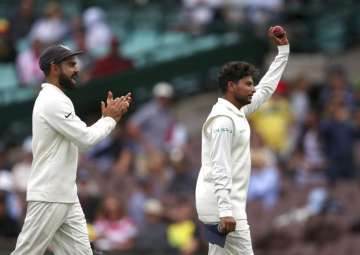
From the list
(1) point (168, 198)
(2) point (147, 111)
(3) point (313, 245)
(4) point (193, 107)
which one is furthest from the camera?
(4) point (193, 107)

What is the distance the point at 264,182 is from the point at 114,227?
1.94 metres

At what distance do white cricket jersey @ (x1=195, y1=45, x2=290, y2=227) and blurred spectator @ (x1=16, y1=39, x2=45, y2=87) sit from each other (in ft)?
32.7

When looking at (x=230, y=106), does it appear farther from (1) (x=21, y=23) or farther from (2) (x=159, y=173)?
(1) (x=21, y=23)

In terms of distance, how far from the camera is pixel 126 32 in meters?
20.9

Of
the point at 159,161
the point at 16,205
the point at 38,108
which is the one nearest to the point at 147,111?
the point at 159,161

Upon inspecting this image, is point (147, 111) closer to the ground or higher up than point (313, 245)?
higher up

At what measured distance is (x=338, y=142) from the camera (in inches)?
648

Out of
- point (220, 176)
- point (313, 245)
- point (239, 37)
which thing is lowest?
point (313, 245)

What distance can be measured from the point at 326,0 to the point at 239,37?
1676mm

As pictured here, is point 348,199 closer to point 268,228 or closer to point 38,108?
point 268,228

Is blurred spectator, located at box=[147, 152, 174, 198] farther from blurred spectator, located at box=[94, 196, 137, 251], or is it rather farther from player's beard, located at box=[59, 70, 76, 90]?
player's beard, located at box=[59, 70, 76, 90]

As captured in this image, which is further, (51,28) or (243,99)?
(51,28)

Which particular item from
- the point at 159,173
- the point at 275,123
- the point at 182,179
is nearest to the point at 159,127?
the point at 159,173

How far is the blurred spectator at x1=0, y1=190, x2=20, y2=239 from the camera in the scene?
51.2 feet
